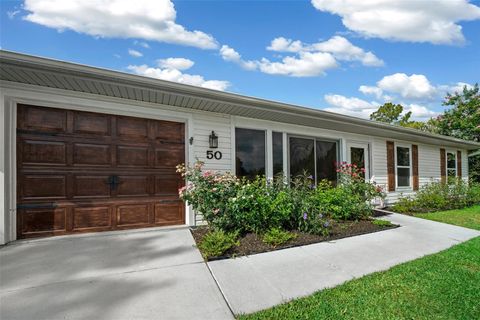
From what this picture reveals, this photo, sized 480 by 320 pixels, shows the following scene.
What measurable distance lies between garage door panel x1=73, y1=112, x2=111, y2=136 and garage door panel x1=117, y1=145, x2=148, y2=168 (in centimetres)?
39

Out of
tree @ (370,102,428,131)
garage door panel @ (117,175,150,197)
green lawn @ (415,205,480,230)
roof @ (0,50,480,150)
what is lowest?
green lawn @ (415,205,480,230)

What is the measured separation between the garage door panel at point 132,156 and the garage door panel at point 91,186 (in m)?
0.39

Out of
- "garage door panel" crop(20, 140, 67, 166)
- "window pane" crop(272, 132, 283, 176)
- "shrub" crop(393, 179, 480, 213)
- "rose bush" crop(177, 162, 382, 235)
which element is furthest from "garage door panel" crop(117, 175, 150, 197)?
"shrub" crop(393, 179, 480, 213)

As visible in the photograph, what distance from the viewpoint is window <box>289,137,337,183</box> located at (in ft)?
20.6

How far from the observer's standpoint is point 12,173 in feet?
11.4

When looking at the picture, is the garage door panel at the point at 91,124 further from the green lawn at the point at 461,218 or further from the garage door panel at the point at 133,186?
the green lawn at the point at 461,218

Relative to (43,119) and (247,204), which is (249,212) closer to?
(247,204)

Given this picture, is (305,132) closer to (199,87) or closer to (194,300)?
(199,87)

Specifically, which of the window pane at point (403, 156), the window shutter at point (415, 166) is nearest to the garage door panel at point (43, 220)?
the window pane at point (403, 156)

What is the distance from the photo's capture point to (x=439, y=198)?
25.7 feet

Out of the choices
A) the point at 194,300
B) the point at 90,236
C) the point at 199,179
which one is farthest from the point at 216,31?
the point at 194,300

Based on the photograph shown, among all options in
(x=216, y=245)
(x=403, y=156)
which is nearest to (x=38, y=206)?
(x=216, y=245)

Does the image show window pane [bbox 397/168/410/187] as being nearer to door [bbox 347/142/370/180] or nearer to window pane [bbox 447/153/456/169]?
door [bbox 347/142/370/180]

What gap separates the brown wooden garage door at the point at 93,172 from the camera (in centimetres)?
365
